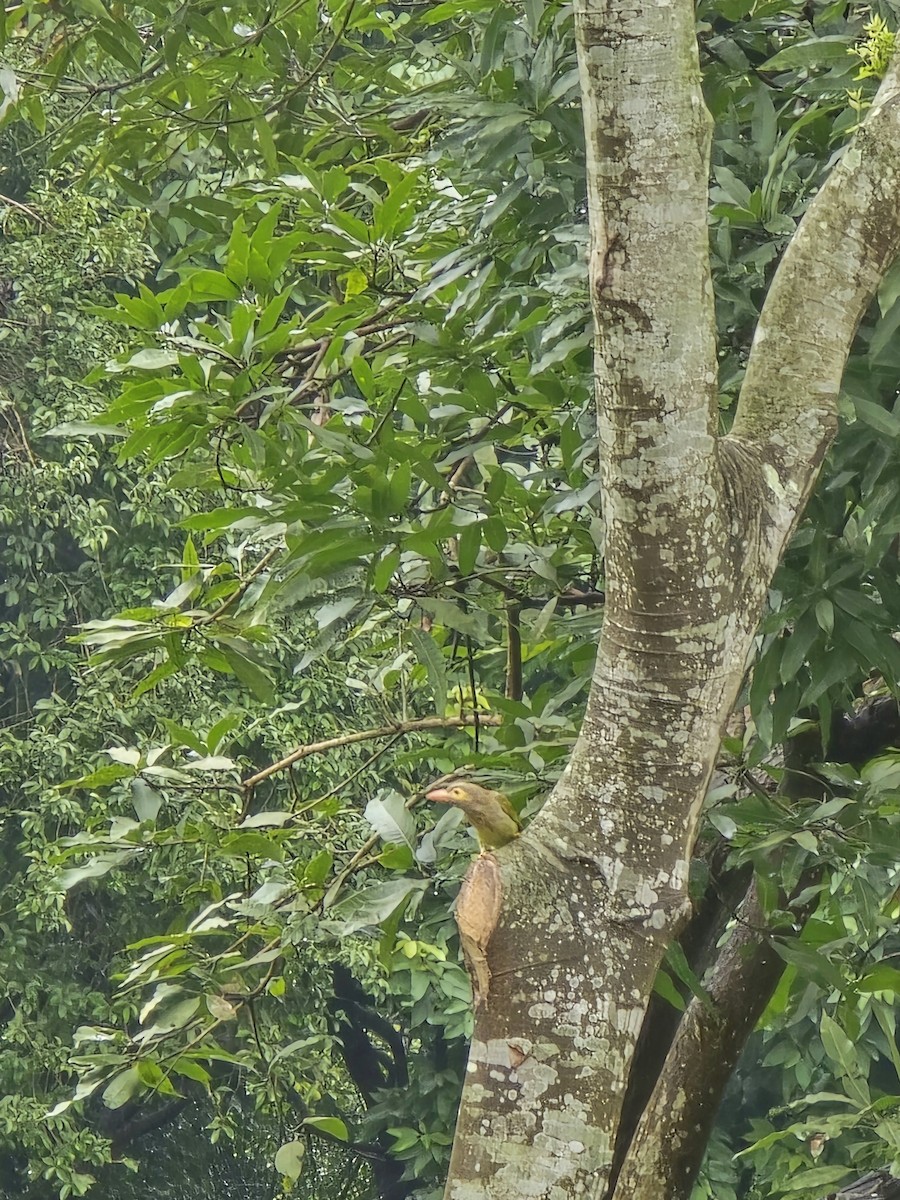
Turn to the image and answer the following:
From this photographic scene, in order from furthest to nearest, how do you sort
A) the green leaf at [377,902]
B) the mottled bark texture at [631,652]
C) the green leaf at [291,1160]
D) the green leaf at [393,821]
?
the green leaf at [291,1160] → the green leaf at [393,821] → the green leaf at [377,902] → the mottled bark texture at [631,652]

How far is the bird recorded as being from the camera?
1087mm

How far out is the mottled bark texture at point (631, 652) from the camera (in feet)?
2.85

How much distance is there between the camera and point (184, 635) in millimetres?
1663

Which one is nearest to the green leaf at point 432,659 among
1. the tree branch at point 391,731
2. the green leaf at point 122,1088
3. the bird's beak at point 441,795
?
the tree branch at point 391,731

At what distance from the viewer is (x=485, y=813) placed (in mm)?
1087

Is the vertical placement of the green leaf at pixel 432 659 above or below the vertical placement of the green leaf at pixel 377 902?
above

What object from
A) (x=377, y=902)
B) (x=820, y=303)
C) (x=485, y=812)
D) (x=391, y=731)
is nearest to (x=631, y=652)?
(x=485, y=812)

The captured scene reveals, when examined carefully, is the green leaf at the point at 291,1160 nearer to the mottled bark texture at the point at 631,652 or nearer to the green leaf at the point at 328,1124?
the green leaf at the point at 328,1124

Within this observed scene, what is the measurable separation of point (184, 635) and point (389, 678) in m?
0.47

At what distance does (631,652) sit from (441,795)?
0.81ft

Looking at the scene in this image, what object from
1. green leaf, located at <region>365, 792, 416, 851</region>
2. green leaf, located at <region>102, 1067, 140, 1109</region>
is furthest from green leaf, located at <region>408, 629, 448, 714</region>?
green leaf, located at <region>102, 1067, 140, 1109</region>

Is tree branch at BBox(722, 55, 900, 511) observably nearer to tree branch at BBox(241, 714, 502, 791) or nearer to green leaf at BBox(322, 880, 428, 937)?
green leaf at BBox(322, 880, 428, 937)

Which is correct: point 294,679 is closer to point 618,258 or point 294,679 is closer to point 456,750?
point 456,750

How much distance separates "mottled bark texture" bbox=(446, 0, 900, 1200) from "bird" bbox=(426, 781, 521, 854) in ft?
0.43
